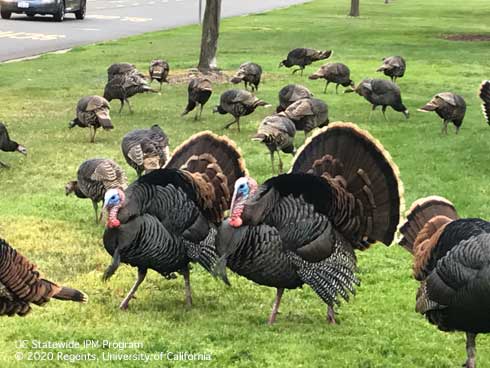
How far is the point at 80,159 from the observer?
10.4 meters

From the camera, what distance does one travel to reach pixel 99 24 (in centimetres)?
2855

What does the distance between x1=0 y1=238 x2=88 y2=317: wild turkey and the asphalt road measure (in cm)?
1519

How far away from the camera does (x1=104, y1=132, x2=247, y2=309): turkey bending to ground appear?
18.3 feet

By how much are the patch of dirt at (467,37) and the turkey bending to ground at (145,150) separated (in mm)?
19170

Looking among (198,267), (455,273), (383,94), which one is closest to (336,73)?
(383,94)

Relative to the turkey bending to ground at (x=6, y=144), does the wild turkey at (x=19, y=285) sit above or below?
above

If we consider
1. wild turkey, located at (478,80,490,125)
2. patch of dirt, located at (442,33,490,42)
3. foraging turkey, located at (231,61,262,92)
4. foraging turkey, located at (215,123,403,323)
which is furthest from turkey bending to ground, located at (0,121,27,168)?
patch of dirt, located at (442,33,490,42)

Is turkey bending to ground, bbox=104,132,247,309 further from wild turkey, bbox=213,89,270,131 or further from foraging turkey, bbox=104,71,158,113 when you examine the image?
foraging turkey, bbox=104,71,158,113

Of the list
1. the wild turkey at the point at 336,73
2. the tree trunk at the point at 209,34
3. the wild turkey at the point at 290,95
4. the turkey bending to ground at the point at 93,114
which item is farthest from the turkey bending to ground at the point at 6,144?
the tree trunk at the point at 209,34

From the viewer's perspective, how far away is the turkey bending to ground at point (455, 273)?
454 centimetres

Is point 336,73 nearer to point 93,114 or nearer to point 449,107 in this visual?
point 449,107

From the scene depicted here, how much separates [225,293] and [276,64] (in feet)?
45.1

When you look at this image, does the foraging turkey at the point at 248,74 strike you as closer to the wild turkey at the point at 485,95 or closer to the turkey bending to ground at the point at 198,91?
the turkey bending to ground at the point at 198,91

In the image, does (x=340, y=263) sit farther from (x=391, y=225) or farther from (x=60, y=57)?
(x=60, y=57)
